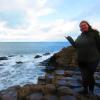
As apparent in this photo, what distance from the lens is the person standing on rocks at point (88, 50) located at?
8520 mm

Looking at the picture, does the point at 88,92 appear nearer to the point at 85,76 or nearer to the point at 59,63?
the point at 85,76

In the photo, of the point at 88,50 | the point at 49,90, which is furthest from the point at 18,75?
the point at 88,50

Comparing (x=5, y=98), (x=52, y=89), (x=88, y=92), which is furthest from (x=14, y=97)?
(x=88, y=92)

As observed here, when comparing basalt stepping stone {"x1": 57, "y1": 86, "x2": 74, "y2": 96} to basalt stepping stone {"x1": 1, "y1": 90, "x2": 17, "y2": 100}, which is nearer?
basalt stepping stone {"x1": 57, "y1": 86, "x2": 74, "y2": 96}

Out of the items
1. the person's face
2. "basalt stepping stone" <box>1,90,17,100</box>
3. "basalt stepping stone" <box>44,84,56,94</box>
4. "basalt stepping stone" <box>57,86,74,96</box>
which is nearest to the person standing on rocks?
the person's face

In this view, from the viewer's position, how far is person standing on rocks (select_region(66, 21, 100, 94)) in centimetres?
852

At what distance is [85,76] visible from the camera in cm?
877

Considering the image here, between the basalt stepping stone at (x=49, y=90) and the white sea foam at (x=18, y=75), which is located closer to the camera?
the basalt stepping stone at (x=49, y=90)

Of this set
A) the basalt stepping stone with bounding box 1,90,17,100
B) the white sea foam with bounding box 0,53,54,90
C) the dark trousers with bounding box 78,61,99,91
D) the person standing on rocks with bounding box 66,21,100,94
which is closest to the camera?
the person standing on rocks with bounding box 66,21,100,94

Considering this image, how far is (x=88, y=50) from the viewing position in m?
8.56

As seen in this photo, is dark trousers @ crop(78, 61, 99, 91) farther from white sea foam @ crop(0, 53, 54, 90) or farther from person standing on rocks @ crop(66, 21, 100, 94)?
white sea foam @ crop(0, 53, 54, 90)

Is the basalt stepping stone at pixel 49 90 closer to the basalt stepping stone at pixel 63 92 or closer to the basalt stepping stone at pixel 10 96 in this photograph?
the basalt stepping stone at pixel 63 92

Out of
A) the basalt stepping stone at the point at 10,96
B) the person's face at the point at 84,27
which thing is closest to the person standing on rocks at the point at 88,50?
the person's face at the point at 84,27

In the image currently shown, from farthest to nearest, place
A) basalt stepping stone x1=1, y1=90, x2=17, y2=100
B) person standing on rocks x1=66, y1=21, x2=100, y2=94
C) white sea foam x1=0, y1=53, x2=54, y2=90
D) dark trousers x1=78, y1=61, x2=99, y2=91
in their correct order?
white sea foam x1=0, y1=53, x2=54, y2=90 < basalt stepping stone x1=1, y1=90, x2=17, y2=100 < dark trousers x1=78, y1=61, x2=99, y2=91 < person standing on rocks x1=66, y1=21, x2=100, y2=94
